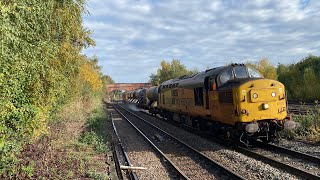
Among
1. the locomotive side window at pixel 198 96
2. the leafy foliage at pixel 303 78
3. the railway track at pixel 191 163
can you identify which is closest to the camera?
the railway track at pixel 191 163

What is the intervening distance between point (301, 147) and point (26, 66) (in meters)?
10.0

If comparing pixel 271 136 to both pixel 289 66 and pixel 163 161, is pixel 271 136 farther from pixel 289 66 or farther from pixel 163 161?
pixel 289 66

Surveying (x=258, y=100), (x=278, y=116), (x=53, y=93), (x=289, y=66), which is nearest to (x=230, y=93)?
(x=258, y=100)

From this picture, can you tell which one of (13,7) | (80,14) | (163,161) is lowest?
(163,161)

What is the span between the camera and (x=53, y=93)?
11695 millimetres

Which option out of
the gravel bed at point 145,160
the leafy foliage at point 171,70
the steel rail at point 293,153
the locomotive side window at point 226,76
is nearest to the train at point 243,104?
the locomotive side window at point 226,76

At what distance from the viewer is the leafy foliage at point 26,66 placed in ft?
21.6

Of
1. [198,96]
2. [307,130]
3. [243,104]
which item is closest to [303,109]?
[307,130]

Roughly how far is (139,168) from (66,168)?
2314 mm

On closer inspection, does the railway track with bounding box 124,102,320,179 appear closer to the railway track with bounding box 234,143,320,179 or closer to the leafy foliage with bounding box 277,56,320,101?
the railway track with bounding box 234,143,320,179

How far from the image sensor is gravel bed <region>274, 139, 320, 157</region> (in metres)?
11.6

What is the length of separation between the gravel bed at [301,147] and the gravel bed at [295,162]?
0.79 m

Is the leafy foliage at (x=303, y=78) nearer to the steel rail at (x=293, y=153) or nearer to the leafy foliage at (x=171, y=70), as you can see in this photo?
the steel rail at (x=293, y=153)

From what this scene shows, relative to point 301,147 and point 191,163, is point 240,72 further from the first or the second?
point 191,163
